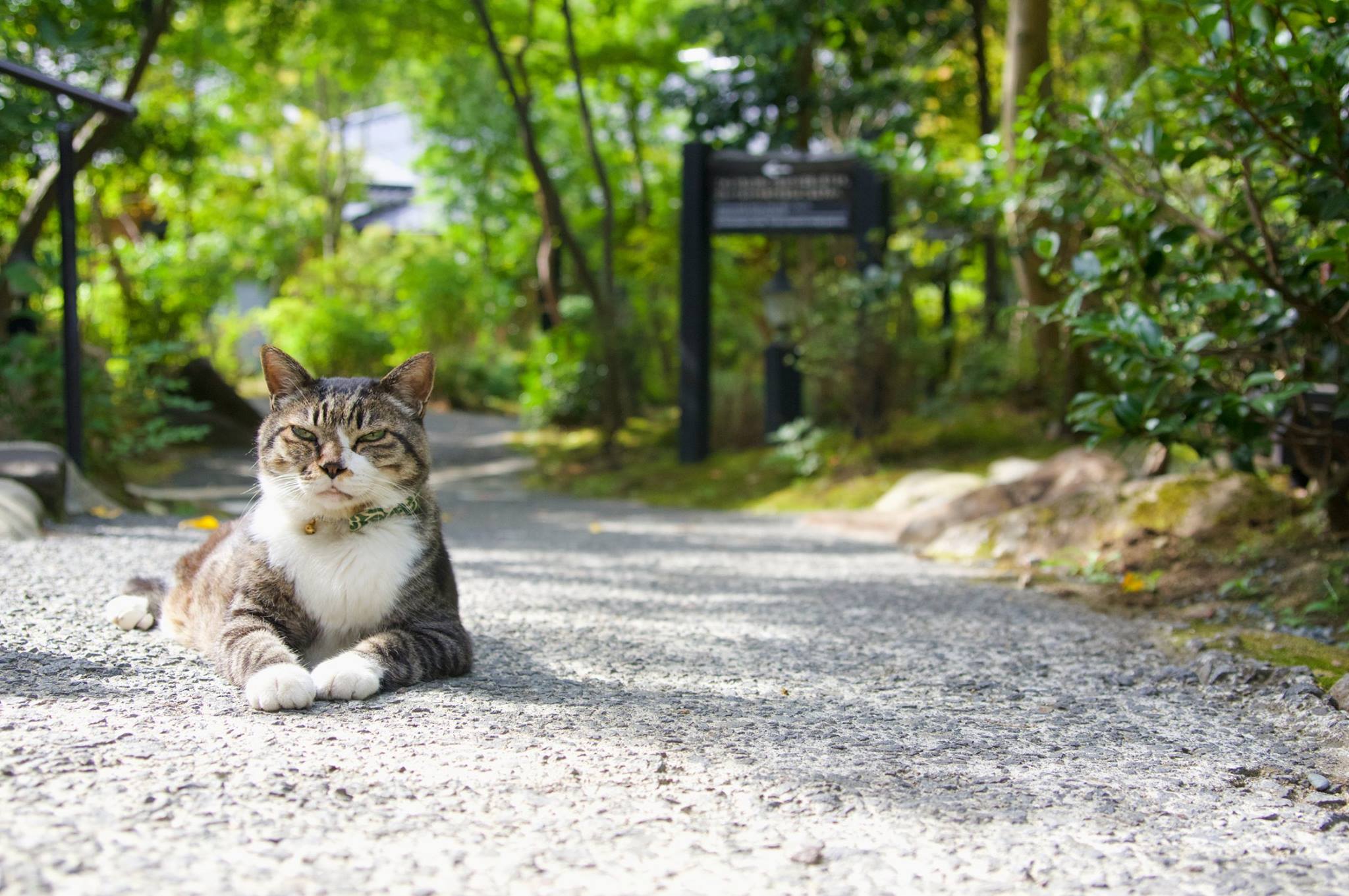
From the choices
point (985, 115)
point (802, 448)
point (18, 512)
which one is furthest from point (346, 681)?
point (985, 115)

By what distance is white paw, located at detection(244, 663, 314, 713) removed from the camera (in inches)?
99.2

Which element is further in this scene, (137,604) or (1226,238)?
(1226,238)

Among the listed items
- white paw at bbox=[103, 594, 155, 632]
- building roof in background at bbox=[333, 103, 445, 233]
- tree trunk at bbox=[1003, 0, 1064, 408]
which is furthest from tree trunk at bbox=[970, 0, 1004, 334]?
building roof in background at bbox=[333, 103, 445, 233]

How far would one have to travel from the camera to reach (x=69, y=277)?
6840 millimetres

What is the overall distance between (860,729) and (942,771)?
0.35 m

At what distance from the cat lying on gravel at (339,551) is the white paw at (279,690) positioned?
83 mm

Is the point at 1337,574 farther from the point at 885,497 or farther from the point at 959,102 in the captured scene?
the point at 959,102

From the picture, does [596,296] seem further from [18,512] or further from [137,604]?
[137,604]

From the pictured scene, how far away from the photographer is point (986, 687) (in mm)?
3197

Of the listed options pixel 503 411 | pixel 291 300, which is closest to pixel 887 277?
pixel 503 411

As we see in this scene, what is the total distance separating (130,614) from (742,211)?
8.56 meters

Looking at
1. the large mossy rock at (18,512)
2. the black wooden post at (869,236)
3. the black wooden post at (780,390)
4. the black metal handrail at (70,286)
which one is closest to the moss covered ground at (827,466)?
the black wooden post at (869,236)

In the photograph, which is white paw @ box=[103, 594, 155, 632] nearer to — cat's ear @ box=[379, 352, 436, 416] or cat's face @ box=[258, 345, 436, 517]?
cat's face @ box=[258, 345, 436, 517]

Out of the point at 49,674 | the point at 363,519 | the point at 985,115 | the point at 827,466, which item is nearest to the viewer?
the point at 49,674
